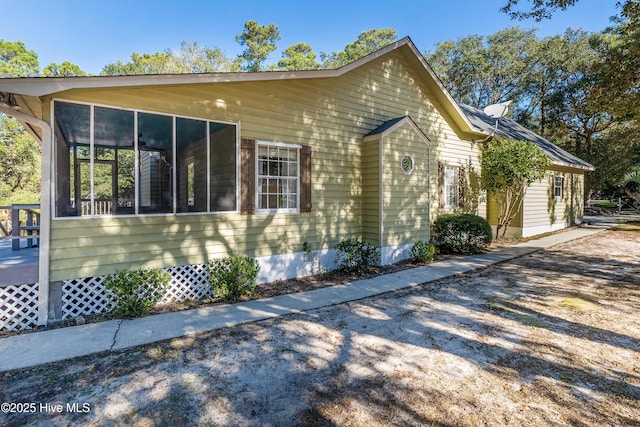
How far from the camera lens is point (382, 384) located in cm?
314

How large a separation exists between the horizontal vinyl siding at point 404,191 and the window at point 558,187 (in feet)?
32.1

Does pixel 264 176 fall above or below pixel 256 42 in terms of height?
below

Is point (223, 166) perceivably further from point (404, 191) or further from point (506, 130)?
point (506, 130)

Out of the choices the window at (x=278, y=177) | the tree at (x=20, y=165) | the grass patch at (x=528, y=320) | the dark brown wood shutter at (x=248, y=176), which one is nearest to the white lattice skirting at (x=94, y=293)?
the dark brown wood shutter at (x=248, y=176)

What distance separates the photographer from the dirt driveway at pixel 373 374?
271cm

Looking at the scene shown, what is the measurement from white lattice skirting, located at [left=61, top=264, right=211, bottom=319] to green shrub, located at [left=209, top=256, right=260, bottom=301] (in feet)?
1.63

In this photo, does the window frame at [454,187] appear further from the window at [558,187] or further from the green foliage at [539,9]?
the window at [558,187]

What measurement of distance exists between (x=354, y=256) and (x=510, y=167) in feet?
22.5

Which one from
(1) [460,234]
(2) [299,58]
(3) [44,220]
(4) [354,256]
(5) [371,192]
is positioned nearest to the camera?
(3) [44,220]

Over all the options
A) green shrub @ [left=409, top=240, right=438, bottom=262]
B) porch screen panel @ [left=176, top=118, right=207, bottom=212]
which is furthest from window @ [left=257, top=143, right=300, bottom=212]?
green shrub @ [left=409, top=240, right=438, bottom=262]

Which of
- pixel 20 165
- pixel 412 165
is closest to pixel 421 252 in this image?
pixel 412 165

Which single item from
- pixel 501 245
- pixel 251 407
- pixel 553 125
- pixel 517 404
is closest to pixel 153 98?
pixel 251 407

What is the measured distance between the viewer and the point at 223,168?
620 cm

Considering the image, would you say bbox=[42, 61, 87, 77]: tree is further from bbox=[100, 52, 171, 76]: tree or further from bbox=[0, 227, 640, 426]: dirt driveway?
bbox=[0, 227, 640, 426]: dirt driveway
